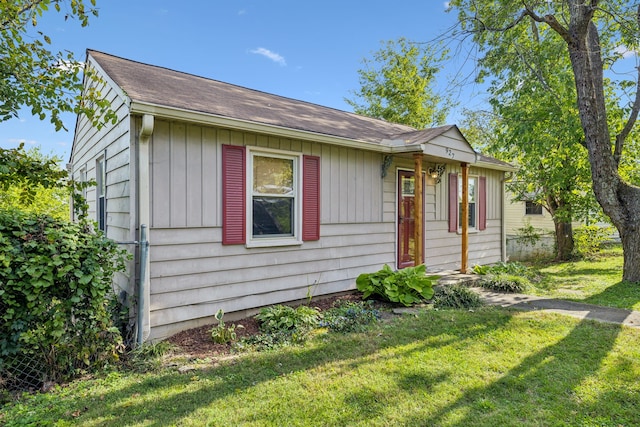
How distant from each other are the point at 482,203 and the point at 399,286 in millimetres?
5008

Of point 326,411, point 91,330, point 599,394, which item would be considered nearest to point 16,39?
point 91,330

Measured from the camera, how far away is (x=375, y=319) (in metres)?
4.91

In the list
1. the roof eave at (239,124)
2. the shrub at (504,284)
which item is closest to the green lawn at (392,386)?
the shrub at (504,284)

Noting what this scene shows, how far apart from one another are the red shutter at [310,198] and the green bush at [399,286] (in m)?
1.13

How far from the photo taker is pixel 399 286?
577 centimetres

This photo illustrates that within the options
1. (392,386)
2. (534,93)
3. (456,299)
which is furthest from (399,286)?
(534,93)

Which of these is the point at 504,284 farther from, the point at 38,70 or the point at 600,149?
the point at 38,70

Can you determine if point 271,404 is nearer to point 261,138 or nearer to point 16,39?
point 261,138

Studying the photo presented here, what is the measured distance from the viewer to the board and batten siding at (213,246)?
4219 millimetres

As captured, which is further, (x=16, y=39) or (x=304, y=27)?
(x=304, y=27)

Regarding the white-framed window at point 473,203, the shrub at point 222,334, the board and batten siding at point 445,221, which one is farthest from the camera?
the white-framed window at point 473,203

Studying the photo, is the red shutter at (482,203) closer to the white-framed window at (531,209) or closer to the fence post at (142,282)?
the fence post at (142,282)

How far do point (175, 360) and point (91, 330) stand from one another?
0.85 m

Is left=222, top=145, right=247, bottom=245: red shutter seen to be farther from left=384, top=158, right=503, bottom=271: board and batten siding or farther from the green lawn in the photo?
left=384, top=158, right=503, bottom=271: board and batten siding
